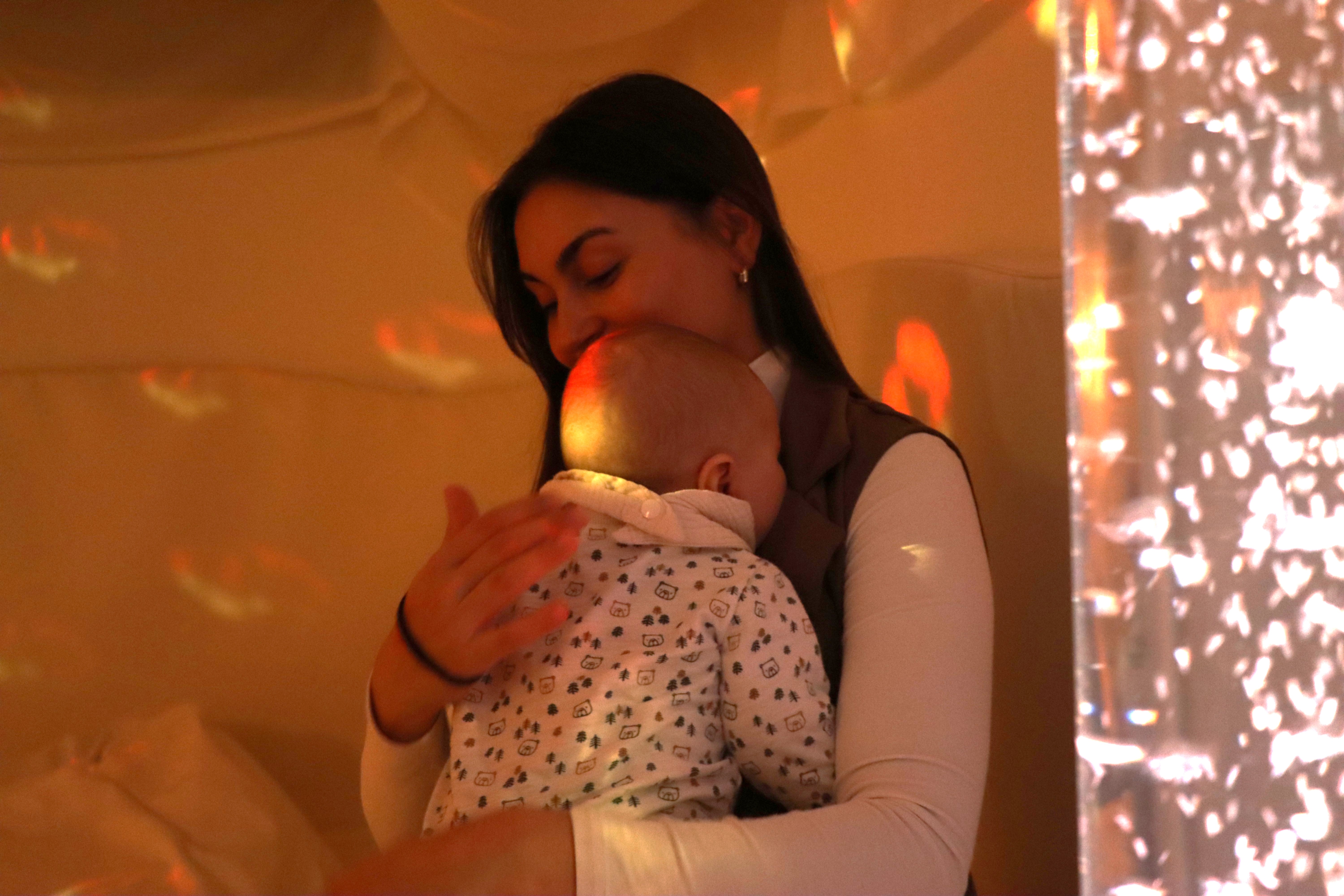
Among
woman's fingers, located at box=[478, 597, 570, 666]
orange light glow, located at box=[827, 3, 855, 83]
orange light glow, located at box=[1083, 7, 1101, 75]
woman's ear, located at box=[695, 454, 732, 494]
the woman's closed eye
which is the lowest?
woman's fingers, located at box=[478, 597, 570, 666]

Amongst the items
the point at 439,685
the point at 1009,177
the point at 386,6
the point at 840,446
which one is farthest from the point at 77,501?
the point at 1009,177

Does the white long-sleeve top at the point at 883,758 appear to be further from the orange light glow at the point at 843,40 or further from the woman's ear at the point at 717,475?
the orange light glow at the point at 843,40

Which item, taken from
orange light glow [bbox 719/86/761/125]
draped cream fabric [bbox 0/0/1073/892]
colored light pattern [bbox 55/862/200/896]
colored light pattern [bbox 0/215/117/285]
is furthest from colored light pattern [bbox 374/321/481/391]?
colored light pattern [bbox 55/862/200/896]

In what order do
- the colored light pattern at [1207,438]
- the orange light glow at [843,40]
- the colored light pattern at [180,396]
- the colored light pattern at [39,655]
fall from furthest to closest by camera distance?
the colored light pattern at [180,396], the colored light pattern at [39,655], the orange light glow at [843,40], the colored light pattern at [1207,438]

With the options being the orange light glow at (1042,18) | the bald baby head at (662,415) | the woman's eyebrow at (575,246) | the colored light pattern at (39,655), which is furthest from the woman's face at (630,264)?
the colored light pattern at (39,655)

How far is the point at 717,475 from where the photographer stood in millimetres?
1019

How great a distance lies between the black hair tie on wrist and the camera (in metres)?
0.93

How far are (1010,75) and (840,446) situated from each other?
68 centimetres

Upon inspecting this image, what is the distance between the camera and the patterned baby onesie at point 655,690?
2.85 ft

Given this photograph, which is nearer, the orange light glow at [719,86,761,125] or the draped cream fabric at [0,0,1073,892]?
the draped cream fabric at [0,0,1073,892]

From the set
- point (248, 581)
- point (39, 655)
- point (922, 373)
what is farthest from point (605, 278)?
point (39, 655)

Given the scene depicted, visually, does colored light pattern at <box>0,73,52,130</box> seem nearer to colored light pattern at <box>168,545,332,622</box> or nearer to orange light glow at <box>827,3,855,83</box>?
colored light pattern at <box>168,545,332,622</box>

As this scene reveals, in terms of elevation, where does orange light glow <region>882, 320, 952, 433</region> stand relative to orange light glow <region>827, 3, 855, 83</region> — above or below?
below

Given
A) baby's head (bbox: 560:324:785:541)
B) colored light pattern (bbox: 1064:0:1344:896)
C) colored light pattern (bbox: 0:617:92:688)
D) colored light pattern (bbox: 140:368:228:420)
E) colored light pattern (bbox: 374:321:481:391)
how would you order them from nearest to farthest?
colored light pattern (bbox: 1064:0:1344:896) < baby's head (bbox: 560:324:785:541) < colored light pattern (bbox: 0:617:92:688) < colored light pattern (bbox: 140:368:228:420) < colored light pattern (bbox: 374:321:481:391)
